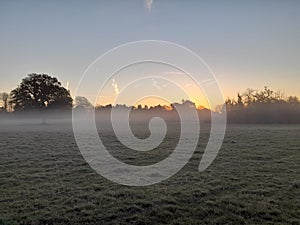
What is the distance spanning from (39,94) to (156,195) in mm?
51767

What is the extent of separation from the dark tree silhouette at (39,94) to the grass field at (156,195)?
42.6 meters

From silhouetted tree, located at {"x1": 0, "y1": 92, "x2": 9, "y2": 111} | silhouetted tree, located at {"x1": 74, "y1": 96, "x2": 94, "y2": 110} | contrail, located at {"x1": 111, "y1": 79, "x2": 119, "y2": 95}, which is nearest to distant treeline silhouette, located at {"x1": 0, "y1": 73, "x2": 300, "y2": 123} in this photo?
silhouetted tree, located at {"x1": 0, "y1": 92, "x2": 9, "y2": 111}

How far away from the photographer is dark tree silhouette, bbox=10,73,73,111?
5400 centimetres

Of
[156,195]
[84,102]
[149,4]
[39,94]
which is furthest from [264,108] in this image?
[156,195]

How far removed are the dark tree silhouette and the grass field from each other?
42646mm

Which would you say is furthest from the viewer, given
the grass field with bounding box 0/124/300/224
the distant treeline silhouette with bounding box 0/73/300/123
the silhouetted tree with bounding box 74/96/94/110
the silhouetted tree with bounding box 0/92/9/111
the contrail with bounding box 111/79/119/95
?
the silhouetted tree with bounding box 0/92/9/111

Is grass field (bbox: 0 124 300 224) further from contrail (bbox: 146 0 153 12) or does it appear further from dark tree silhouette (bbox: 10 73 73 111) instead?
dark tree silhouette (bbox: 10 73 73 111)

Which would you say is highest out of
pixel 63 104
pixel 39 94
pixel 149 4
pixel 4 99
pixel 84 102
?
pixel 149 4

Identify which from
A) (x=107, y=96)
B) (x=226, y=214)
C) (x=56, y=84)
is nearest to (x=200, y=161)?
(x=107, y=96)

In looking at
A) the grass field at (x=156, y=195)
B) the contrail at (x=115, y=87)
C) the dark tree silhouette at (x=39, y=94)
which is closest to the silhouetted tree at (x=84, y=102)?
the contrail at (x=115, y=87)

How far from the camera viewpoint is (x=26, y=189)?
384 inches

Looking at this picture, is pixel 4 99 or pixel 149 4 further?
pixel 4 99

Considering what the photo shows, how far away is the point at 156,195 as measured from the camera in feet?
29.4

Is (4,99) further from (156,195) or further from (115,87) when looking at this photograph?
(156,195)
